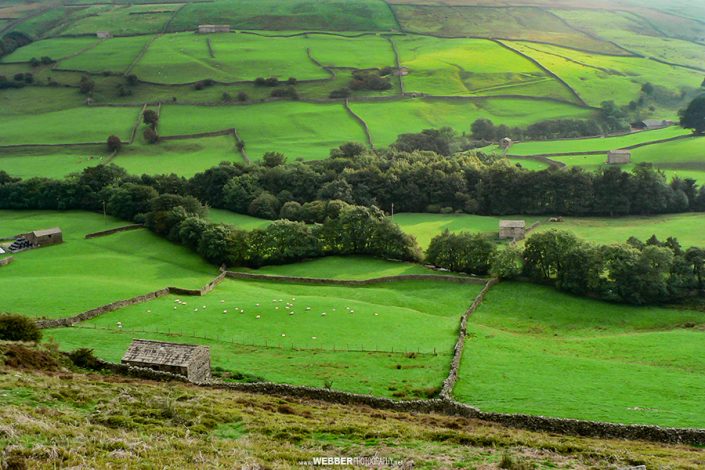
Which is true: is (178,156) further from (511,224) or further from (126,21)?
(126,21)

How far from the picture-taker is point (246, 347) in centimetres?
4638

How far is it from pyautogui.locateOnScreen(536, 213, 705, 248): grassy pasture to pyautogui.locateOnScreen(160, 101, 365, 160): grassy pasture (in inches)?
1649

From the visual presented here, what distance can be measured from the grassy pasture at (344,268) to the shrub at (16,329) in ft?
96.2

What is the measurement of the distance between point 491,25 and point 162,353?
16683cm

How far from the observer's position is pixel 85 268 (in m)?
68.0

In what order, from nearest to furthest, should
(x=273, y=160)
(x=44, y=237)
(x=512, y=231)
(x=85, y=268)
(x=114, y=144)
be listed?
(x=85, y=268) → (x=44, y=237) → (x=512, y=231) → (x=273, y=160) → (x=114, y=144)

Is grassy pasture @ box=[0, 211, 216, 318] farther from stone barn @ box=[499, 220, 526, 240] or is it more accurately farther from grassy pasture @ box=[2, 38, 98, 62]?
grassy pasture @ box=[2, 38, 98, 62]

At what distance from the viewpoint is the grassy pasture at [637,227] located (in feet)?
255

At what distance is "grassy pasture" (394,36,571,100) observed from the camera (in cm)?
14650

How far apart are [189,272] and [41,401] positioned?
39.1 meters

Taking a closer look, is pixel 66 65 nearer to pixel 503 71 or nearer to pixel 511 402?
pixel 503 71

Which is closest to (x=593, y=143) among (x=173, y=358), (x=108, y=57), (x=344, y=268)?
(x=344, y=268)

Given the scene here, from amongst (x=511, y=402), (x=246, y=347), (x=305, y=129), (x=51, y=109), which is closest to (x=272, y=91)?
(x=305, y=129)

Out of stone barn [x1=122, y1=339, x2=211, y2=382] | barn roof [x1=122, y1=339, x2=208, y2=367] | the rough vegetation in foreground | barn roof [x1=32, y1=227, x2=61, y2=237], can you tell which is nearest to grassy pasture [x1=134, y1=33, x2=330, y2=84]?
barn roof [x1=32, y1=227, x2=61, y2=237]
